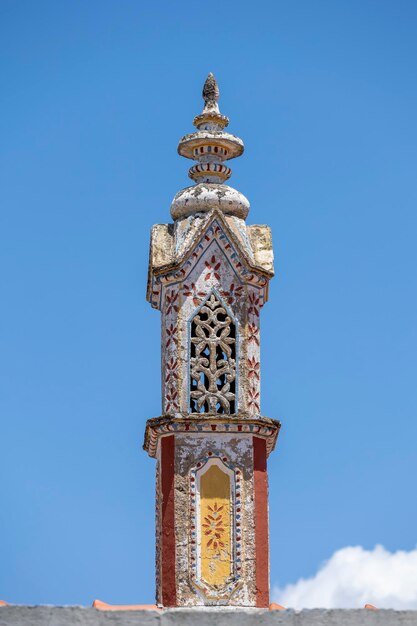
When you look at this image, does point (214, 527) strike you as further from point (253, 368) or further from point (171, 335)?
point (171, 335)

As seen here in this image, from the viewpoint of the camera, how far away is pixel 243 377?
2073cm

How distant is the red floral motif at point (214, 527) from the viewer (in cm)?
2005

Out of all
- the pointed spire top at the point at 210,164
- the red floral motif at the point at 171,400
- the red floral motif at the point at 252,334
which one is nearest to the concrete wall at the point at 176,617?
the red floral motif at the point at 171,400

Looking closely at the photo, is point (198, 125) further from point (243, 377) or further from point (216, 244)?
point (243, 377)

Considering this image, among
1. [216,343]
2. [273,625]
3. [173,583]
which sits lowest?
[273,625]

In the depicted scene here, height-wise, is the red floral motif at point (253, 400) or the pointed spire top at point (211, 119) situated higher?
the pointed spire top at point (211, 119)

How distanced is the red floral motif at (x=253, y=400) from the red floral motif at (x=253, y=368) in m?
0.16

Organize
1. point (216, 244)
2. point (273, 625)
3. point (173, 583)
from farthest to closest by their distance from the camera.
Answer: point (216, 244) < point (173, 583) < point (273, 625)

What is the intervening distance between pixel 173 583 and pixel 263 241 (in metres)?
4.05

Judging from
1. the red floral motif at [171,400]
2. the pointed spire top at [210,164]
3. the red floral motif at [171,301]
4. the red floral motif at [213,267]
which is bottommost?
the red floral motif at [171,400]

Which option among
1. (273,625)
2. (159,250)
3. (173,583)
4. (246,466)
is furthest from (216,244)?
(273,625)

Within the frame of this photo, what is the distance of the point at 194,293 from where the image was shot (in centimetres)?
2098

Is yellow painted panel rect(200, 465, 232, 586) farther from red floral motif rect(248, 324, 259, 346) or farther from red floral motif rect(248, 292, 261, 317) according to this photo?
red floral motif rect(248, 292, 261, 317)

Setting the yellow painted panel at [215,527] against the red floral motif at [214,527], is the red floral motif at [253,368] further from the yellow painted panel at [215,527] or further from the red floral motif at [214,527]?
the red floral motif at [214,527]
